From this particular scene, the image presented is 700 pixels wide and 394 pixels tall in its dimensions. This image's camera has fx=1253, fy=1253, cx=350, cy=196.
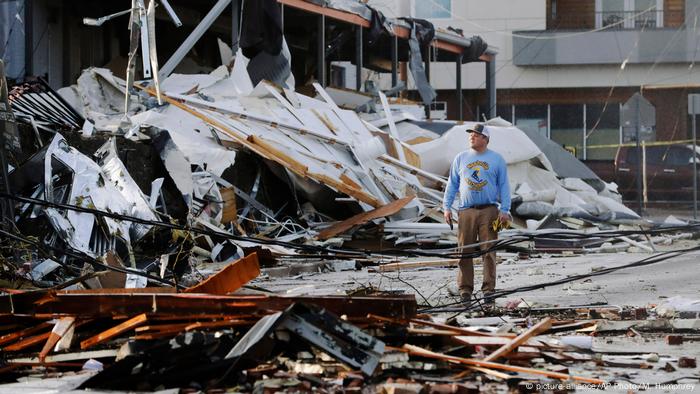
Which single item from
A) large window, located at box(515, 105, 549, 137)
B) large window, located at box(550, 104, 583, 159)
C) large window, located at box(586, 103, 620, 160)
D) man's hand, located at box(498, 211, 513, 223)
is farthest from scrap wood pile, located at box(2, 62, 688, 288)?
large window, located at box(550, 104, 583, 159)

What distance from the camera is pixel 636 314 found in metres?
9.41

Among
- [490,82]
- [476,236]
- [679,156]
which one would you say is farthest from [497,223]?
[490,82]

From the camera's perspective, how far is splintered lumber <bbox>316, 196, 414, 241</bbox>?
1756 centimetres

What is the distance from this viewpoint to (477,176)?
1171cm

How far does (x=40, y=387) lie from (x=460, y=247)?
18.6 ft

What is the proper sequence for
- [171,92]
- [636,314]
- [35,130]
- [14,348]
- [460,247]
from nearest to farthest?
1. [14,348]
2. [636,314]
3. [460,247]
4. [35,130]
5. [171,92]

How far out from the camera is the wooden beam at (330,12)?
2512 centimetres

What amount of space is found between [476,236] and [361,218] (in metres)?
6.26

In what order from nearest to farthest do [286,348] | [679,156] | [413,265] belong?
[286,348], [413,265], [679,156]

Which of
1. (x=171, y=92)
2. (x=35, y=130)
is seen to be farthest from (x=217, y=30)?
(x=35, y=130)

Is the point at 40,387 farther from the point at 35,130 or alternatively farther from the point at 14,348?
the point at 35,130

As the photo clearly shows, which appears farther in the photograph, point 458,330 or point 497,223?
point 497,223

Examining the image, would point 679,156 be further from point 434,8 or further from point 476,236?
point 476,236

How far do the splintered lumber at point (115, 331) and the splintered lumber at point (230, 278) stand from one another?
70 cm
